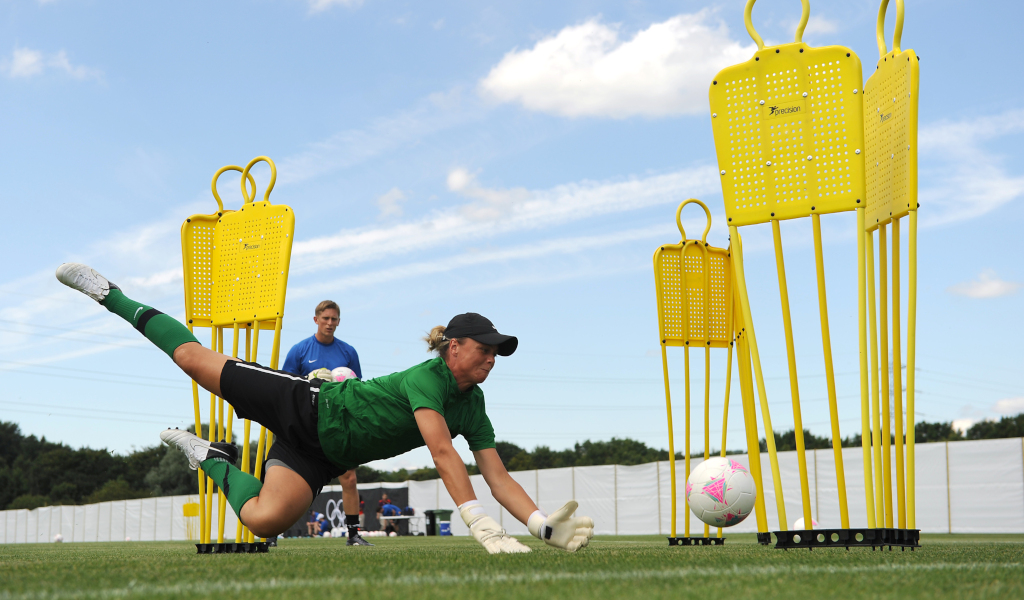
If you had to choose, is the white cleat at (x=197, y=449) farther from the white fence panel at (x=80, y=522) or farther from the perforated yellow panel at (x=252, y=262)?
the white fence panel at (x=80, y=522)

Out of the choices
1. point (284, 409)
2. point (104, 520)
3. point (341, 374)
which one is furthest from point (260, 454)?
point (104, 520)

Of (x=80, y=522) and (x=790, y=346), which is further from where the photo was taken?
(x=80, y=522)

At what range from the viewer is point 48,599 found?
223cm

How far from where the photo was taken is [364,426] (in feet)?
13.7

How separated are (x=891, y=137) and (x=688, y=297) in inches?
119

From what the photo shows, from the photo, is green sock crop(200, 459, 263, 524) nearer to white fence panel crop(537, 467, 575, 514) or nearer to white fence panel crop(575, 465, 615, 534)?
white fence panel crop(575, 465, 615, 534)

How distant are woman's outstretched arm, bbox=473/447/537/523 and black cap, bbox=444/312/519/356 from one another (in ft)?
2.09

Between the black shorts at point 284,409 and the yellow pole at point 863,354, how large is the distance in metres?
2.91

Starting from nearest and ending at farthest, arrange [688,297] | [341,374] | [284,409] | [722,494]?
[284,409]
[722,494]
[341,374]
[688,297]

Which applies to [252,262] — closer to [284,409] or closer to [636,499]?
[284,409]

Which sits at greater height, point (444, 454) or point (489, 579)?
point (444, 454)

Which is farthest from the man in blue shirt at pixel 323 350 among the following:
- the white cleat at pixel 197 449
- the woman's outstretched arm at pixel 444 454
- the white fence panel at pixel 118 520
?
the white fence panel at pixel 118 520

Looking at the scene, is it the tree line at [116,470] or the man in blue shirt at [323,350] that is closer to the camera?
the man in blue shirt at [323,350]

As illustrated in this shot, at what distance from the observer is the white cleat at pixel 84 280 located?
520cm
